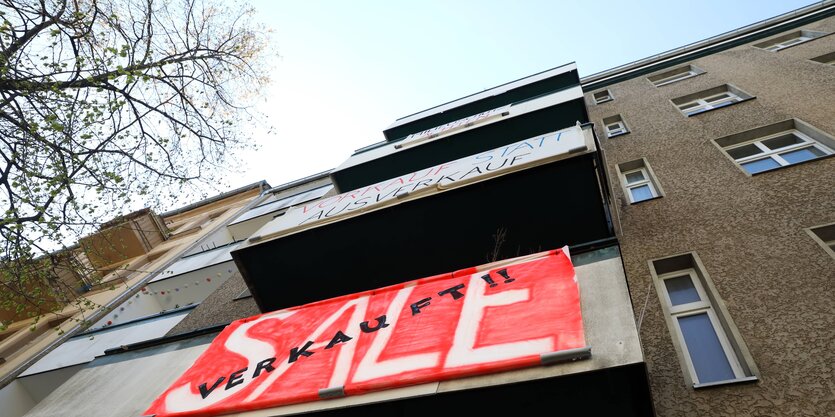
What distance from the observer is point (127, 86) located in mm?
10516

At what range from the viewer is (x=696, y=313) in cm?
470

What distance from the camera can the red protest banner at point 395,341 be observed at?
3.35 meters

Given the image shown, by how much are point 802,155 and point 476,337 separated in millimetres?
6431

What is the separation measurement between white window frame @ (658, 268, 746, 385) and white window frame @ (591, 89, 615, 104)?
8.63 metres

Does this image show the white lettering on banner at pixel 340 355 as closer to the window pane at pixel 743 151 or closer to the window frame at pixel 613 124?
the window pane at pixel 743 151

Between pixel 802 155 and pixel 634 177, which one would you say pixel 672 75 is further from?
pixel 802 155

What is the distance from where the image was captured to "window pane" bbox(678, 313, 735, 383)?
3980 millimetres

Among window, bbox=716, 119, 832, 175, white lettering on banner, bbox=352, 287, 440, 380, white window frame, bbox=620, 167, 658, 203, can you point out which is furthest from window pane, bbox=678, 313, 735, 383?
window, bbox=716, 119, 832, 175

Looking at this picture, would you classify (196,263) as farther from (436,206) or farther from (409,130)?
(436,206)

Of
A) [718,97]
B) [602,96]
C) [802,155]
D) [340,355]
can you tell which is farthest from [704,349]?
[602,96]

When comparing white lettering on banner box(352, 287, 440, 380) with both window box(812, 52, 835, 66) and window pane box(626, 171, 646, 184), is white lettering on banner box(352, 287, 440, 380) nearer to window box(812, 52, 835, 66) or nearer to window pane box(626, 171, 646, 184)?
window pane box(626, 171, 646, 184)

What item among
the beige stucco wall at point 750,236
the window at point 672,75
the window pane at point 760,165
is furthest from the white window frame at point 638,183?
the window at point 672,75

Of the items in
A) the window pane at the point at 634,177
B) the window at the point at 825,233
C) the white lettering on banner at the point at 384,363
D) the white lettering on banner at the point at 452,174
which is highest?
the white lettering on banner at the point at 452,174

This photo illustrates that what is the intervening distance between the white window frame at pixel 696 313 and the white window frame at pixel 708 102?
5.40 metres
